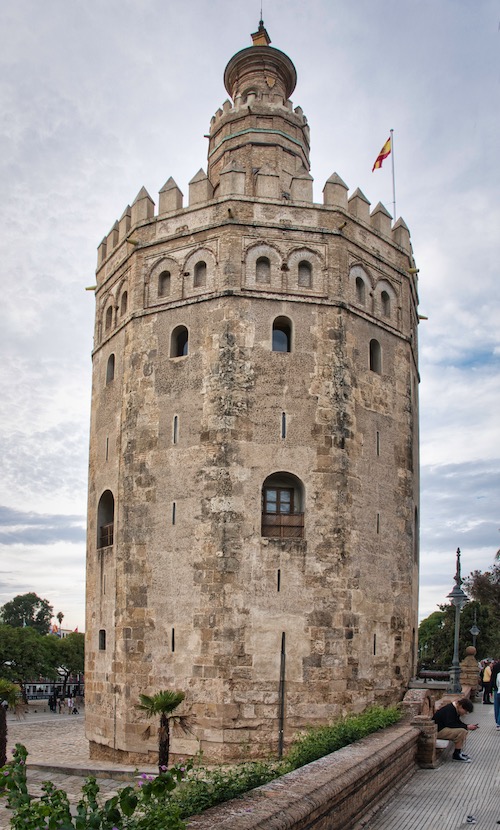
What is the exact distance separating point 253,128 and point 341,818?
19.7 metres

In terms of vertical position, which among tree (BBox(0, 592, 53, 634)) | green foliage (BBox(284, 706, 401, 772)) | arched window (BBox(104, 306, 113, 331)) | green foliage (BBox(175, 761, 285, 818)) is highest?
arched window (BBox(104, 306, 113, 331))

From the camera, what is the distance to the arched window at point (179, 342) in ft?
63.4

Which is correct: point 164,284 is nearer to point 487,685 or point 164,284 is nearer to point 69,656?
point 487,685

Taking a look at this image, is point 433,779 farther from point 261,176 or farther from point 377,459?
point 261,176

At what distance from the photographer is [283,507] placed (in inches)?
710

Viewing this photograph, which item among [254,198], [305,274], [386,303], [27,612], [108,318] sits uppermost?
[254,198]

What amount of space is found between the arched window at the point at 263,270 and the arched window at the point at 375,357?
337cm

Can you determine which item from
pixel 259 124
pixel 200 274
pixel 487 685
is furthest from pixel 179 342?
pixel 487 685

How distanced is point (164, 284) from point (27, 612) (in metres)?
85.7

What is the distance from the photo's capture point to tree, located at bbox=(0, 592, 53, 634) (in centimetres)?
9638

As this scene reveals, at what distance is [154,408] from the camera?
62.1 ft

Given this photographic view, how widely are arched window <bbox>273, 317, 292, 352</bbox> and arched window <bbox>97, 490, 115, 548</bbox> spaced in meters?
5.81

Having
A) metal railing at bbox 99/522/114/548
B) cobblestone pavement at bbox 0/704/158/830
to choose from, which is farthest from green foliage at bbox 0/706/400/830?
metal railing at bbox 99/522/114/548

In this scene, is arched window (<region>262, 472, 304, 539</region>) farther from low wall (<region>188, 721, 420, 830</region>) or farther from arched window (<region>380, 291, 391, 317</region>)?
low wall (<region>188, 721, 420, 830</region>)
